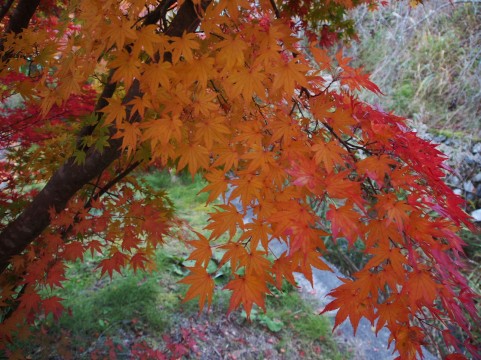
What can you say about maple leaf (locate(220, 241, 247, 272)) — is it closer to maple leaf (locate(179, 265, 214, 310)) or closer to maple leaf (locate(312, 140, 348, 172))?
maple leaf (locate(179, 265, 214, 310))

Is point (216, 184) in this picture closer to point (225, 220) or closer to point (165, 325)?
point (225, 220)

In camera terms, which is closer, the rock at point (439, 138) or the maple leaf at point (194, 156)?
the maple leaf at point (194, 156)

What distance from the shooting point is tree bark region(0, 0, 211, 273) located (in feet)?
4.90

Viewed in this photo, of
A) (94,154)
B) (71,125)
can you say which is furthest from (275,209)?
(71,125)

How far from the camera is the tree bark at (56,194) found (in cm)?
149

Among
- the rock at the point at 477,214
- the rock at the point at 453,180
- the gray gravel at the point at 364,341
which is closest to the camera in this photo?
the gray gravel at the point at 364,341

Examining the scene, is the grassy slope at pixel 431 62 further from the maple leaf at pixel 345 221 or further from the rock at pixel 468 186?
the maple leaf at pixel 345 221

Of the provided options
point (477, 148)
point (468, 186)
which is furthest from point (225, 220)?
point (477, 148)

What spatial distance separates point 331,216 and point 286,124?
1.06ft

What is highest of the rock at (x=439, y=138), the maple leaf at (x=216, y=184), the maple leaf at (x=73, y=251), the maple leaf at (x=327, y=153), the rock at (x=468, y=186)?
the rock at (x=439, y=138)

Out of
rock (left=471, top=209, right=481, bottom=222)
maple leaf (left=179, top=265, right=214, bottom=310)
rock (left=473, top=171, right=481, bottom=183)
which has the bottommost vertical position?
maple leaf (left=179, top=265, right=214, bottom=310)

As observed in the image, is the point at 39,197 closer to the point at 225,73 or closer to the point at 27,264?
the point at 27,264

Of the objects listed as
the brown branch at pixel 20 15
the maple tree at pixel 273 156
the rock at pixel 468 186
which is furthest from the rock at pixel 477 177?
the brown branch at pixel 20 15

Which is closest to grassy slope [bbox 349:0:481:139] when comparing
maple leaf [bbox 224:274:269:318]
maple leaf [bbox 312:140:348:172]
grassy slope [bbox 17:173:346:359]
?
grassy slope [bbox 17:173:346:359]
